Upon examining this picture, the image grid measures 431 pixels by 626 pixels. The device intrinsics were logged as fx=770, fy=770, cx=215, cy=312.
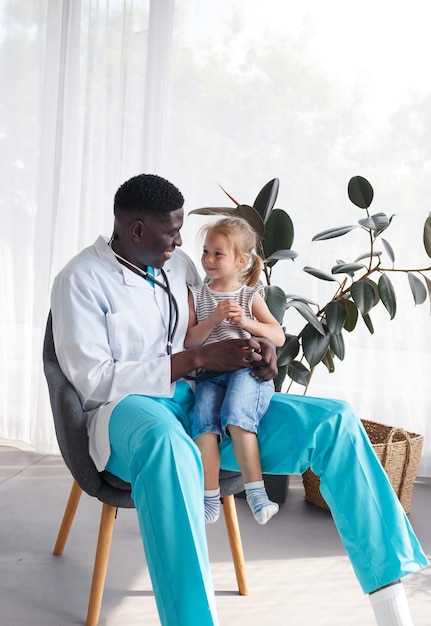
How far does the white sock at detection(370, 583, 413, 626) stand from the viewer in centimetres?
158

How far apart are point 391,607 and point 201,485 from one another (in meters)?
0.47

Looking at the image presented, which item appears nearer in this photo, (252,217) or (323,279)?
(252,217)

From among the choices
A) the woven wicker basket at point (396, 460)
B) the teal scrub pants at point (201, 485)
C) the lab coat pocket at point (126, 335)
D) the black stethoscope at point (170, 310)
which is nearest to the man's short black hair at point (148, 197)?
the black stethoscope at point (170, 310)

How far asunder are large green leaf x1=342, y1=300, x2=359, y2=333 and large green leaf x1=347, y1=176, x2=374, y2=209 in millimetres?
332

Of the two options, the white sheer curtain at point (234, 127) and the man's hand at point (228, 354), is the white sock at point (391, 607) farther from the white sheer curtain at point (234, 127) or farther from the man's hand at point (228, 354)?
the white sheer curtain at point (234, 127)

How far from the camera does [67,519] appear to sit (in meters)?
2.21

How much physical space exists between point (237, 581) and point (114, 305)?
83 cm

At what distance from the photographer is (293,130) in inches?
126

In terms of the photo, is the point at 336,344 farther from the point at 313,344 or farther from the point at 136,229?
the point at 136,229

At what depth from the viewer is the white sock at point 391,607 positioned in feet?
5.19

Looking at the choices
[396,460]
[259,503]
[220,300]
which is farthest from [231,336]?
[396,460]

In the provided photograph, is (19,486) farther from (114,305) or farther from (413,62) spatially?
(413,62)

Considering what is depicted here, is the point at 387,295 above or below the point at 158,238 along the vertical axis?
below

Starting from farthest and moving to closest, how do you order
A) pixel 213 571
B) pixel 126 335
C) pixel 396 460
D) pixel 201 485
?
1. pixel 396 460
2. pixel 213 571
3. pixel 126 335
4. pixel 201 485
